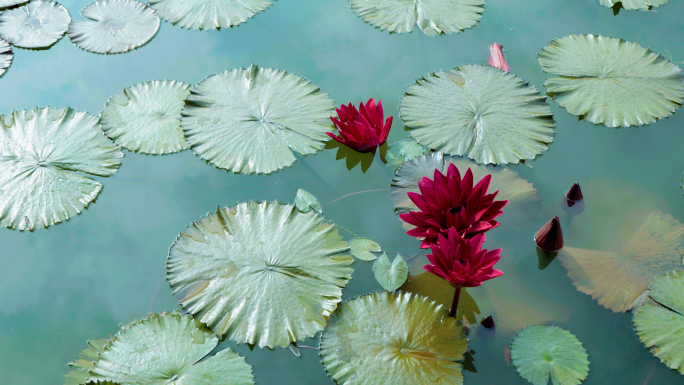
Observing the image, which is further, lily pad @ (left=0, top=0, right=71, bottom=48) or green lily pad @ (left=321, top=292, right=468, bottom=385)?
lily pad @ (left=0, top=0, right=71, bottom=48)

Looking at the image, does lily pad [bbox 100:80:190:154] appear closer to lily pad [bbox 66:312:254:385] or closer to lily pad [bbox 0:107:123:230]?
lily pad [bbox 0:107:123:230]

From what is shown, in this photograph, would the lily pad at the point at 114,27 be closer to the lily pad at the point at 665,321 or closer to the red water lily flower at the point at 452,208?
the red water lily flower at the point at 452,208

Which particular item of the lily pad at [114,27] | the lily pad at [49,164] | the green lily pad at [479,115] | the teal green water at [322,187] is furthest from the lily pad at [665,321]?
the lily pad at [114,27]

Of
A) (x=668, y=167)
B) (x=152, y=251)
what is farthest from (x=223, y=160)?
(x=668, y=167)

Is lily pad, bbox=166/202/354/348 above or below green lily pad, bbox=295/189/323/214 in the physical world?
below

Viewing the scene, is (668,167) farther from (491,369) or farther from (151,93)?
(151,93)

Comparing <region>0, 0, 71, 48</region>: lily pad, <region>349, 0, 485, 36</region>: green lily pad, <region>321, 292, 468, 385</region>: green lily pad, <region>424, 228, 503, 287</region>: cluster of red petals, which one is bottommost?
<region>321, 292, 468, 385</region>: green lily pad

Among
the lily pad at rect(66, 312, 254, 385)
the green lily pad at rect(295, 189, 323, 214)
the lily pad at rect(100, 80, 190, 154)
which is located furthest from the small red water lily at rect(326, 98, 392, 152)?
the lily pad at rect(66, 312, 254, 385)
